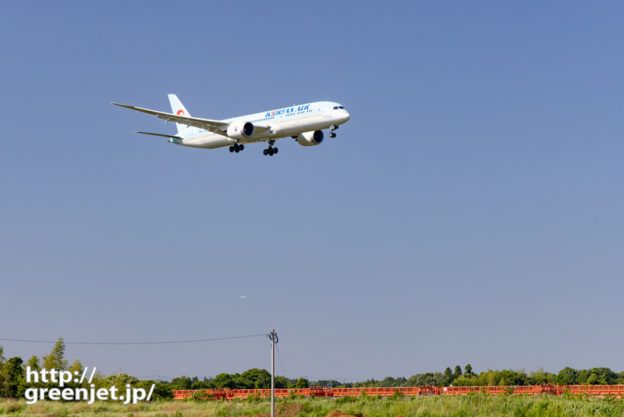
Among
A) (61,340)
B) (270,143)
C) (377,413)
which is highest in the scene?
(270,143)

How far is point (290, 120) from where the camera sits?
64.4 meters

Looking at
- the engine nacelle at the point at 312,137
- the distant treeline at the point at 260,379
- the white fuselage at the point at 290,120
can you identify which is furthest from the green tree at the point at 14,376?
the engine nacelle at the point at 312,137

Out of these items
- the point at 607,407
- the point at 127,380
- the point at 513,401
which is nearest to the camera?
the point at 607,407

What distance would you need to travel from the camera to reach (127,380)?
89.3 metres

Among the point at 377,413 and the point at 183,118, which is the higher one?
the point at 183,118

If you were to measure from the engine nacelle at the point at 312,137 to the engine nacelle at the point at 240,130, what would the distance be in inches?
161

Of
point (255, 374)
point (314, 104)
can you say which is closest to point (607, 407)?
point (314, 104)

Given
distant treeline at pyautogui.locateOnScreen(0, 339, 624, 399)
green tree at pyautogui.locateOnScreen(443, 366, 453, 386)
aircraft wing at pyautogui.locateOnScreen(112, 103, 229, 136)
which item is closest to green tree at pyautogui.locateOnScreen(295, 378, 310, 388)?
distant treeline at pyautogui.locateOnScreen(0, 339, 624, 399)

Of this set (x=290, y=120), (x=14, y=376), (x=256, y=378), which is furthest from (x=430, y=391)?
(x=256, y=378)

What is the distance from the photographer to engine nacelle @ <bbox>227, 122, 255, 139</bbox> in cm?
6631

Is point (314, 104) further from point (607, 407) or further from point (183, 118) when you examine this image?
point (607, 407)

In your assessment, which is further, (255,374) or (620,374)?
(620,374)

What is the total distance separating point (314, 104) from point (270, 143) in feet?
23.4

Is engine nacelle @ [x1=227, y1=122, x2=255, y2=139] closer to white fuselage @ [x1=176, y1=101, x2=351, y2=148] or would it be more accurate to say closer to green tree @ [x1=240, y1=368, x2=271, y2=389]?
white fuselage @ [x1=176, y1=101, x2=351, y2=148]
